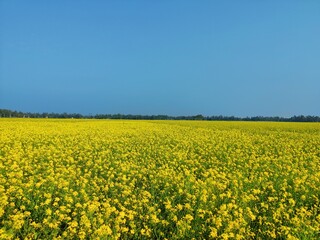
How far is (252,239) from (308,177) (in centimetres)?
451

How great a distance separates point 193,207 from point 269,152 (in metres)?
8.39

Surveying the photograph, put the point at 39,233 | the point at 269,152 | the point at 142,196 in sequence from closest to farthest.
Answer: the point at 39,233 < the point at 142,196 < the point at 269,152

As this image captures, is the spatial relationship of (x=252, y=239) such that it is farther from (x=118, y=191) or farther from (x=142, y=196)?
(x=118, y=191)

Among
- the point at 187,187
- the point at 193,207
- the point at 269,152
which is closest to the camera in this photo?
the point at 193,207

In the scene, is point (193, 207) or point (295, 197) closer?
point (193, 207)

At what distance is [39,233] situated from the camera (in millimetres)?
4730

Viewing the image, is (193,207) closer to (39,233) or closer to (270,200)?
(270,200)

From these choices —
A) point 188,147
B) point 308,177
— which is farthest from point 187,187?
point 188,147

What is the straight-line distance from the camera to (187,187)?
6988mm

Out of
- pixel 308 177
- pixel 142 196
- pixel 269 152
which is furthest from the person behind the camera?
pixel 269 152

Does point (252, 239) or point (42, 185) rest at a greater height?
point (42, 185)

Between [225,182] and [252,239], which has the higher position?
[225,182]

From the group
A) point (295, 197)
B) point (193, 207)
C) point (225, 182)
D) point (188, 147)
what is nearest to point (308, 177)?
point (295, 197)

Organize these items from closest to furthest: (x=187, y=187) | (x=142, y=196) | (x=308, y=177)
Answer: (x=142, y=196) → (x=187, y=187) → (x=308, y=177)
